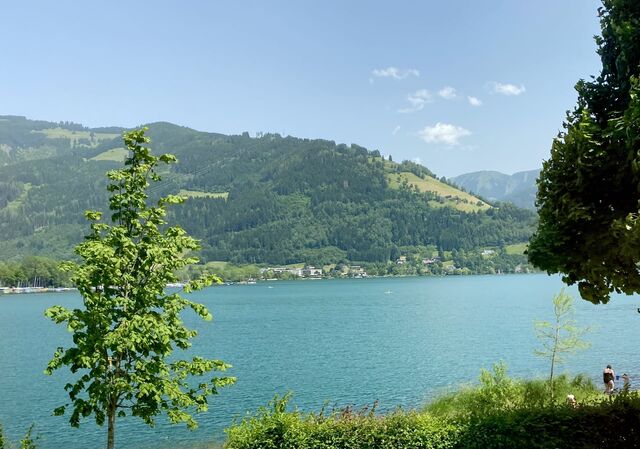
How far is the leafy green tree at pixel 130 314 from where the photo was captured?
505 inches

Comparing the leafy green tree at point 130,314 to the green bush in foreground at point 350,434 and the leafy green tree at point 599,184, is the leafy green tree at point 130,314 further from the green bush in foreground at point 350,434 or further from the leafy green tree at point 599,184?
the leafy green tree at point 599,184

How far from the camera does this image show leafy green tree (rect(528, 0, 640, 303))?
509 inches

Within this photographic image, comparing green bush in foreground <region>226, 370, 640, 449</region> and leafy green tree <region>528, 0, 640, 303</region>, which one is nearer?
leafy green tree <region>528, 0, 640, 303</region>

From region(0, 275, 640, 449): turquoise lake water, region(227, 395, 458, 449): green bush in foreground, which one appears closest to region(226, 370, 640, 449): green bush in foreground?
region(227, 395, 458, 449): green bush in foreground

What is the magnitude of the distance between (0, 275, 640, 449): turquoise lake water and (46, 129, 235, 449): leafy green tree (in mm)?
22944

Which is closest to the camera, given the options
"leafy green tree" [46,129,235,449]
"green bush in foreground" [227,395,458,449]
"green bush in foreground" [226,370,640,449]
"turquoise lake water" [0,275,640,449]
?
"leafy green tree" [46,129,235,449]

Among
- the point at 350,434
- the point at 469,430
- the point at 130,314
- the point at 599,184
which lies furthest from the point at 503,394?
the point at 130,314

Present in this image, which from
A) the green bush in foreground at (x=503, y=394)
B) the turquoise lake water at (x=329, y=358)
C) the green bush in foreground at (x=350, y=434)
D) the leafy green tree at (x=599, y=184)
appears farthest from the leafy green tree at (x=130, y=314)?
the turquoise lake water at (x=329, y=358)

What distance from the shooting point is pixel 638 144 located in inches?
473

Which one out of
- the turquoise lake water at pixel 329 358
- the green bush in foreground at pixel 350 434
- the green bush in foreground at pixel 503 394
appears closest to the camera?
the green bush in foreground at pixel 350 434

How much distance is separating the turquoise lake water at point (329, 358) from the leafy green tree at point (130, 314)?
75.3ft

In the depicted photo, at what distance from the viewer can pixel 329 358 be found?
67.8m

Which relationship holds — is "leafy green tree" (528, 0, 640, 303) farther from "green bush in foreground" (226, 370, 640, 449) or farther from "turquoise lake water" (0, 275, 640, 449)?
"turquoise lake water" (0, 275, 640, 449)

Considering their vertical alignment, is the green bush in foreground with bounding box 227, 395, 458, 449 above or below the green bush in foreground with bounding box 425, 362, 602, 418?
above
